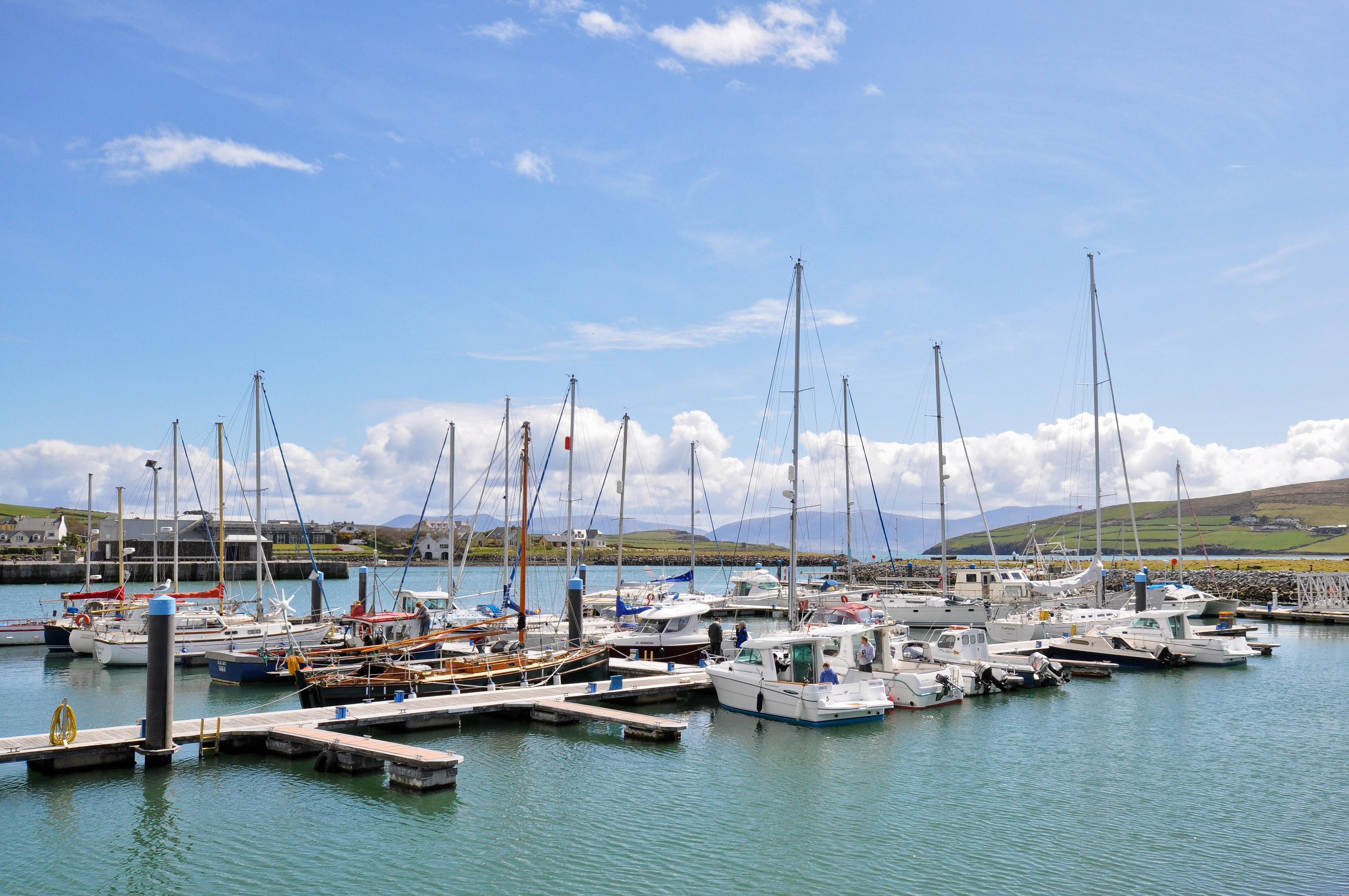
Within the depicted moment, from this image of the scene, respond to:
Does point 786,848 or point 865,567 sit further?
point 865,567

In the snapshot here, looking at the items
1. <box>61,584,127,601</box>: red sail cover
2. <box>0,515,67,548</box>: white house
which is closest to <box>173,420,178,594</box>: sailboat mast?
<box>61,584,127,601</box>: red sail cover

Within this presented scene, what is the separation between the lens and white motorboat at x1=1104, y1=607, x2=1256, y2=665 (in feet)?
147

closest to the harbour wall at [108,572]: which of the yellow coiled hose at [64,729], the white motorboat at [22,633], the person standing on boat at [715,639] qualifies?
the white motorboat at [22,633]

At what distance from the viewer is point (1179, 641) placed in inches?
1783

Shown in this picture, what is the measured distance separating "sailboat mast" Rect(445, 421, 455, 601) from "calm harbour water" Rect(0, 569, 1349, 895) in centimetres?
2232

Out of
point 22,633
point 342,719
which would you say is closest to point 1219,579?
point 342,719

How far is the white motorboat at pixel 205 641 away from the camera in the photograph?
1759 inches

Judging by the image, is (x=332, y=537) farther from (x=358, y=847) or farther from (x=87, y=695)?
(x=358, y=847)

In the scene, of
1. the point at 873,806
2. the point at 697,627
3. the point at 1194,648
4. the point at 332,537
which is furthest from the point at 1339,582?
the point at 332,537

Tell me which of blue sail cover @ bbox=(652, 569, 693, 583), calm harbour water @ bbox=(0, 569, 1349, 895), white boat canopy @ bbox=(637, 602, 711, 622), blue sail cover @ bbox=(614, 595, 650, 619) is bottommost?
Result: calm harbour water @ bbox=(0, 569, 1349, 895)

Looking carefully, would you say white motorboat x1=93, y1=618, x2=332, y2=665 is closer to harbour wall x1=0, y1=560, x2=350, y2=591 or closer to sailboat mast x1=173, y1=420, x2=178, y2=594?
sailboat mast x1=173, y1=420, x2=178, y2=594

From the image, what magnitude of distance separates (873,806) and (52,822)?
17.3 metres

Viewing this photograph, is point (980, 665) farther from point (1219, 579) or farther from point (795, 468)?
point (1219, 579)

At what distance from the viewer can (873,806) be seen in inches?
852
